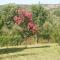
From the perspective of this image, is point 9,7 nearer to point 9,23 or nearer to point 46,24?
point 9,23

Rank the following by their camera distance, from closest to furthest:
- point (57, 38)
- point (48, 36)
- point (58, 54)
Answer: point (58, 54)
point (57, 38)
point (48, 36)

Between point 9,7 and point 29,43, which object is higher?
point 9,7

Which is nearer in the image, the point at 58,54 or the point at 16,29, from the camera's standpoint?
the point at 58,54

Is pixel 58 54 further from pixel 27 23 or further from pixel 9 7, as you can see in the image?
pixel 9 7

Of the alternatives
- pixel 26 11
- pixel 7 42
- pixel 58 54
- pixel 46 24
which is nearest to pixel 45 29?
pixel 46 24

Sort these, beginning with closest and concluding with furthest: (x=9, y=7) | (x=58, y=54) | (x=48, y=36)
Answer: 1. (x=58, y=54)
2. (x=48, y=36)
3. (x=9, y=7)

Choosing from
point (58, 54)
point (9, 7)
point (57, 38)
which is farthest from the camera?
point (9, 7)

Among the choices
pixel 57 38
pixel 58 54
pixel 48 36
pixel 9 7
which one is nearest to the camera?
pixel 58 54

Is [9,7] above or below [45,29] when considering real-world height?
above

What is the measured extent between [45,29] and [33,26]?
39.2 inches

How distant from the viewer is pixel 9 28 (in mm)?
21922

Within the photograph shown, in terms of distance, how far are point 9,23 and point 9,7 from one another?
195 cm

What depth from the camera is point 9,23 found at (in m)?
22.0

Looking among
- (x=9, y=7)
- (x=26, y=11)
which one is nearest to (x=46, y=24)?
(x=26, y=11)
